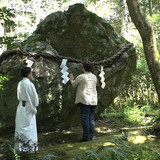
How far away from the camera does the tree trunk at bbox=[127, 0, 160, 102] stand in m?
5.48

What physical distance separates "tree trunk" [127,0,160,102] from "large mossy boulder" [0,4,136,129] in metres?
1.29

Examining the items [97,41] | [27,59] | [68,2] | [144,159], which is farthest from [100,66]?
[68,2]

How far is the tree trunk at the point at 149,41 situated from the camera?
5.48 meters

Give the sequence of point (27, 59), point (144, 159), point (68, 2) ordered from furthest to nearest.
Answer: point (68, 2) → point (27, 59) → point (144, 159)

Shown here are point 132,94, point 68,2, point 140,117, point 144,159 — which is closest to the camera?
point 144,159

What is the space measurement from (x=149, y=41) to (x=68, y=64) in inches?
90.5

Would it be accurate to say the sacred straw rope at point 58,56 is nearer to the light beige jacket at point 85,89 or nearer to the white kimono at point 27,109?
the light beige jacket at point 85,89

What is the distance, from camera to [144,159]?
310 centimetres

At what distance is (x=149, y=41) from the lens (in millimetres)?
5555

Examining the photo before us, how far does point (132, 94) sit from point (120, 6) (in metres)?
13.3

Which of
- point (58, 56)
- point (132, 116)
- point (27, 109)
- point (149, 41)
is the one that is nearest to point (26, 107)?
point (27, 109)

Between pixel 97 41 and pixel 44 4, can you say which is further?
pixel 44 4

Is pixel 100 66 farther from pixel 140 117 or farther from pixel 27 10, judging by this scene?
pixel 27 10

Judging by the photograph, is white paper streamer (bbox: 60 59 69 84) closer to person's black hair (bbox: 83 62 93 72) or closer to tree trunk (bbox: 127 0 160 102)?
person's black hair (bbox: 83 62 93 72)
